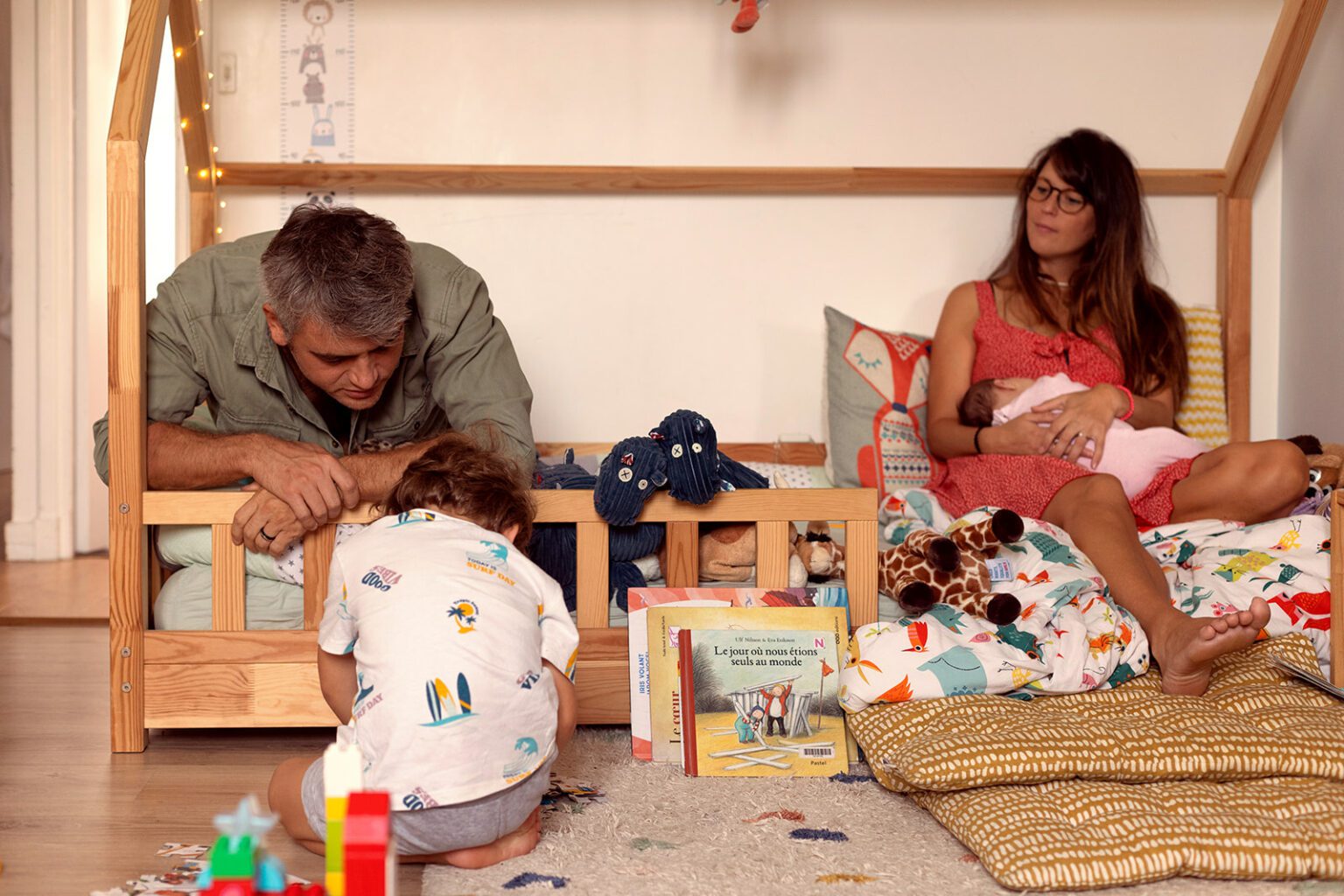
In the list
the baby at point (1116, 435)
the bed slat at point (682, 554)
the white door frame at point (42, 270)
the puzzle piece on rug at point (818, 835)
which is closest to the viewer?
the puzzle piece on rug at point (818, 835)

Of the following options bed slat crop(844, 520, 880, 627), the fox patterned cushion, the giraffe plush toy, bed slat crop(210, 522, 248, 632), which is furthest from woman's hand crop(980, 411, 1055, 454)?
bed slat crop(210, 522, 248, 632)

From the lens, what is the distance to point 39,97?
2977 mm

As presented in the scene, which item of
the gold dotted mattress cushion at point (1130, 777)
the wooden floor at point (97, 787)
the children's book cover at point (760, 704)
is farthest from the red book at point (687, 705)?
the wooden floor at point (97, 787)

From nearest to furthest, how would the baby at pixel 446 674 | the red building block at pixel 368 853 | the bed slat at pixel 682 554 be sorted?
the red building block at pixel 368 853
the baby at pixel 446 674
the bed slat at pixel 682 554

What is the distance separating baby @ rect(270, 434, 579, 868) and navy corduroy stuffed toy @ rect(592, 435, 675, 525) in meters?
0.30

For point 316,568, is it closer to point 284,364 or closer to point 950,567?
point 284,364

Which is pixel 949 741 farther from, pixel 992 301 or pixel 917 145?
pixel 917 145

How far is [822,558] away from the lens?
1689 mm

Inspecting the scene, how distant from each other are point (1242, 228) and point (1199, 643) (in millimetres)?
1200

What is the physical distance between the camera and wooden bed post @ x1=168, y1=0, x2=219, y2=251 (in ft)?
6.44

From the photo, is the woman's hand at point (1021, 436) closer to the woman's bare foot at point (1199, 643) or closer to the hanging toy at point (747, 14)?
the woman's bare foot at point (1199, 643)

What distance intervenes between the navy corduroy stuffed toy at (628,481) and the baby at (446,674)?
0.30 m

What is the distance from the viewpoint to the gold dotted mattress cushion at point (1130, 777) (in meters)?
1.12

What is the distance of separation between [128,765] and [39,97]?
217cm
